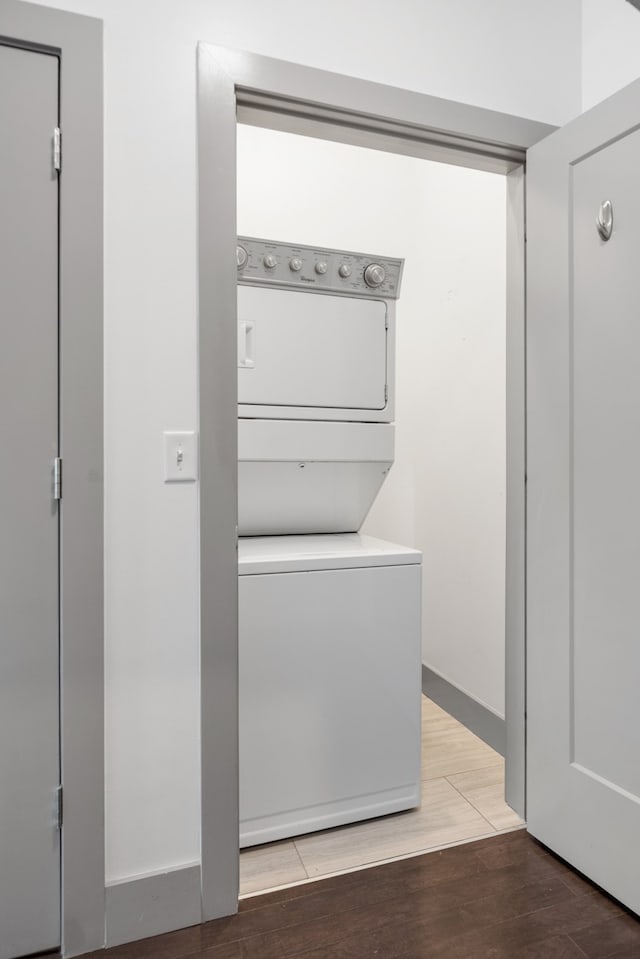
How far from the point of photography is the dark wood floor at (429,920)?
143cm

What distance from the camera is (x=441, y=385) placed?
2.98 meters

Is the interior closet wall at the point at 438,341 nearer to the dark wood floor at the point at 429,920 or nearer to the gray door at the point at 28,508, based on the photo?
the dark wood floor at the point at 429,920

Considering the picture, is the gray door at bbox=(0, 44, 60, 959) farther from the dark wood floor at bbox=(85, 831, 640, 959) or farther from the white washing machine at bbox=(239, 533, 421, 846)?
the white washing machine at bbox=(239, 533, 421, 846)

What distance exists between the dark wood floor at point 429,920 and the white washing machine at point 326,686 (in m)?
0.25

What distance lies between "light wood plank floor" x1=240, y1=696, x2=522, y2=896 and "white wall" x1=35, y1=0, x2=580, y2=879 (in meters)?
0.34

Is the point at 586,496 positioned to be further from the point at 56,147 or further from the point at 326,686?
the point at 56,147

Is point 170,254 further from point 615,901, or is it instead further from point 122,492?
point 615,901

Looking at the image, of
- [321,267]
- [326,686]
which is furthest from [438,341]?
[326,686]

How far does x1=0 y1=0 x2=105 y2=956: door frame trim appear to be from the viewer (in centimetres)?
138

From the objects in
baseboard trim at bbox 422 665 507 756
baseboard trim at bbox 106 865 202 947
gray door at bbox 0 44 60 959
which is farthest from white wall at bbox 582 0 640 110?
baseboard trim at bbox 106 865 202 947

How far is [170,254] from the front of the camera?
4.88 feet

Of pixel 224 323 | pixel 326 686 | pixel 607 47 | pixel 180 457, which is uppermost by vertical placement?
pixel 607 47

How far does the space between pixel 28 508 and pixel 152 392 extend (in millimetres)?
396

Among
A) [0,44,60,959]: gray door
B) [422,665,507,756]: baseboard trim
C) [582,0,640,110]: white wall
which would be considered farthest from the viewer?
[422,665,507,756]: baseboard trim
